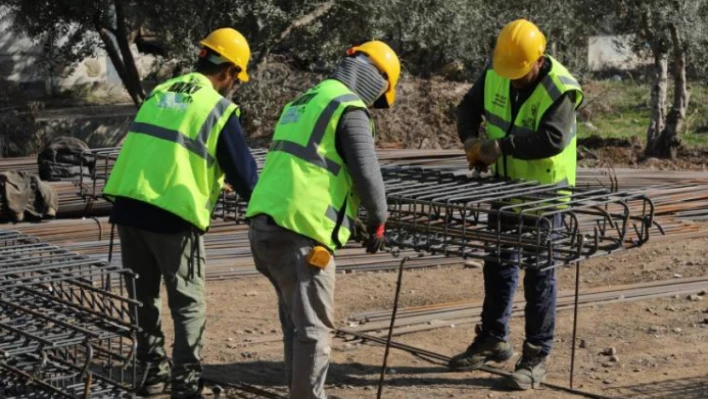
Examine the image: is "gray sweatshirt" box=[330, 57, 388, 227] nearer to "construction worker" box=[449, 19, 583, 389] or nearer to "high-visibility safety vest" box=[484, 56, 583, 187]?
"construction worker" box=[449, 19, 583, 389]

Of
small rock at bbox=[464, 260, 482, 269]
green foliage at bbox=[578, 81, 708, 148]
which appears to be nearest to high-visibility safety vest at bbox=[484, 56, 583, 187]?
small rock at bbox=[464, 260, 482, 269]

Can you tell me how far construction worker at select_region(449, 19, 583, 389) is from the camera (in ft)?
20.0

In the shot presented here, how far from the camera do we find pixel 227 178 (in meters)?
5.88

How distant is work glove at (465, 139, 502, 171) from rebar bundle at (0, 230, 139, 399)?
2007 mm

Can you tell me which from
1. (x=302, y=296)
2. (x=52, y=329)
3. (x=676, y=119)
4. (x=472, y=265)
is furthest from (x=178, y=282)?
(x=676, y=119)

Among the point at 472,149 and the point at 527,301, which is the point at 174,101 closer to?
the point at 472,149

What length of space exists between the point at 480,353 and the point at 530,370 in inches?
15.8

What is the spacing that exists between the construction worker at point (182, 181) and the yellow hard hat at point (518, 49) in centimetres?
137

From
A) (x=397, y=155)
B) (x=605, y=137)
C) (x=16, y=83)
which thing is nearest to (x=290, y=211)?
(x=397, y=155)

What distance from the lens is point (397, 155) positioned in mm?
10664

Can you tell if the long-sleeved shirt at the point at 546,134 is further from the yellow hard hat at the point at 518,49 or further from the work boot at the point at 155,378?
the work boot at the point at 155,378

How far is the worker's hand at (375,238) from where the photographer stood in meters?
5.29

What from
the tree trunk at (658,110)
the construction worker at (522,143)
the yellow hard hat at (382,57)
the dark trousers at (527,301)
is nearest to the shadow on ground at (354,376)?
the construction worker at (522,143)

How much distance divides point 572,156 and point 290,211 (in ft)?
6.57
